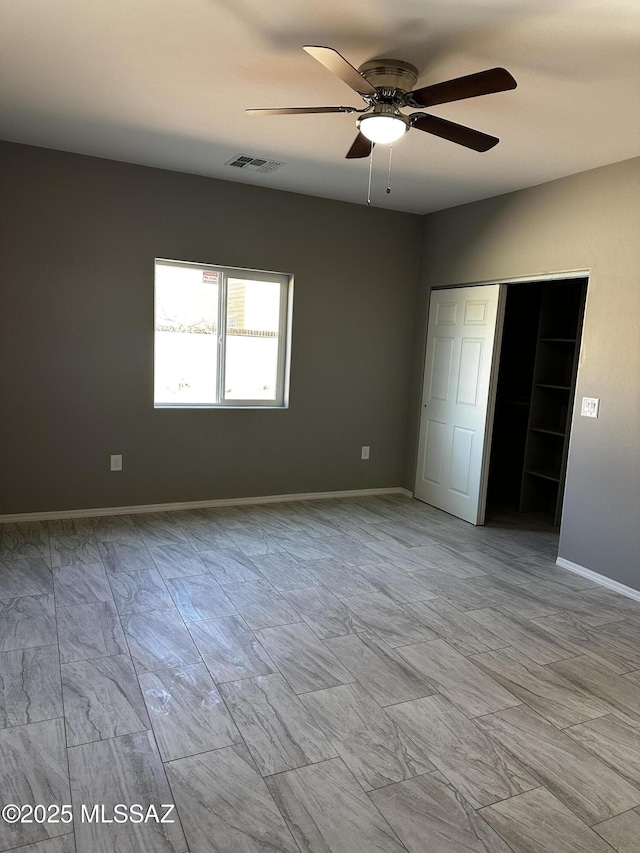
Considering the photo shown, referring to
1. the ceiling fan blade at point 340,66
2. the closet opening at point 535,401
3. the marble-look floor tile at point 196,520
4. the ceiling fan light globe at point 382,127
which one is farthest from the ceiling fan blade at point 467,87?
the marble-look floor tile at point 196,520

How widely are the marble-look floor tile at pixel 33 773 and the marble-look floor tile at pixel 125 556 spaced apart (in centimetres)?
144

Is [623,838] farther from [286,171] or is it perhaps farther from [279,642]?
[286,171]

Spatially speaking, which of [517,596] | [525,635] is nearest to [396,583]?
[517,596]

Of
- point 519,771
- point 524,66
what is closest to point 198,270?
point 524,66

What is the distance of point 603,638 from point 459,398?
7.83ft

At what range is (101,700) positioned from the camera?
2.23 m

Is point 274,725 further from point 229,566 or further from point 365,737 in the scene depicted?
point 229,566

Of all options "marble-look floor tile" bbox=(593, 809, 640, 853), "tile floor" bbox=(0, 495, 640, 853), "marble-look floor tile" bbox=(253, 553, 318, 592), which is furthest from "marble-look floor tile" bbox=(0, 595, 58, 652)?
"marble-look floor tile" bbox=(593, 809, 640, 853)

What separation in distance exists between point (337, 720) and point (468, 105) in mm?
2841

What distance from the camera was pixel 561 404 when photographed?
528 centimetres

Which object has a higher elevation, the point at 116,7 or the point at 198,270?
the point at 116,7

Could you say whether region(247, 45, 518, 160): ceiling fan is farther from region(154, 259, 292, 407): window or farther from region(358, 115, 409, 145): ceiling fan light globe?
region(154, 259, 292, 407): window

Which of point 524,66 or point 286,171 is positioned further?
point 286,171

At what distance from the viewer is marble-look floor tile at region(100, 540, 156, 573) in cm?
351
